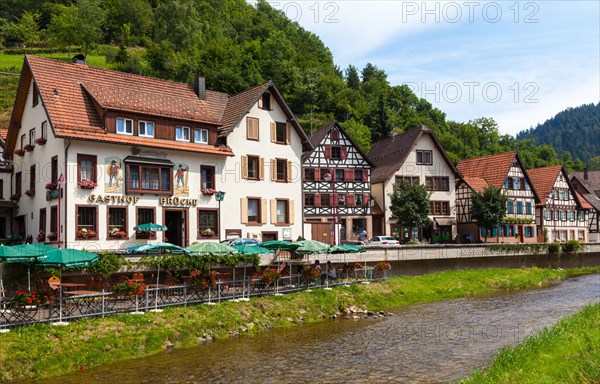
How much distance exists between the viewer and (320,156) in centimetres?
5959

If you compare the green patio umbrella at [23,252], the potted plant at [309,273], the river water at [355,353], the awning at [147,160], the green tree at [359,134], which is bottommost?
the river water at [355,353]

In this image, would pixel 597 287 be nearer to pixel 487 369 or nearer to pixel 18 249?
pixel 487 369

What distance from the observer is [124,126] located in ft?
119

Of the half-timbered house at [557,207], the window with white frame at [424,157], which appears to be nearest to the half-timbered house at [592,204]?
the half-timbered house at [557,207]

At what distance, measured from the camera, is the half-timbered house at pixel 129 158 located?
34.0m

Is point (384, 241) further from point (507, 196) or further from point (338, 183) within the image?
point (507, 196)

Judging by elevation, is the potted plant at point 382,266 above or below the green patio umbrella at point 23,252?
below

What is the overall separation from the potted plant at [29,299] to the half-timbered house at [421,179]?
4356 cm

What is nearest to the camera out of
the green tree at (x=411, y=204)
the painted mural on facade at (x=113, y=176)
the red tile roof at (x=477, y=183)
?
the painted mural on facade at (x=113, y=176)

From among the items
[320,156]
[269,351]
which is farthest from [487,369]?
[320,156]

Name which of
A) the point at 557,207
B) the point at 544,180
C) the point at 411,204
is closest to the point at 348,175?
the point at 411,204

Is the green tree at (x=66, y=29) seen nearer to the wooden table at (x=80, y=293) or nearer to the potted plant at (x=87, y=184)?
the potted plant at (x=87, y=184)

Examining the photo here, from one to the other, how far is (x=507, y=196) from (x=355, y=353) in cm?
4855

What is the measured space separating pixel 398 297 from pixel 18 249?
889 inches
